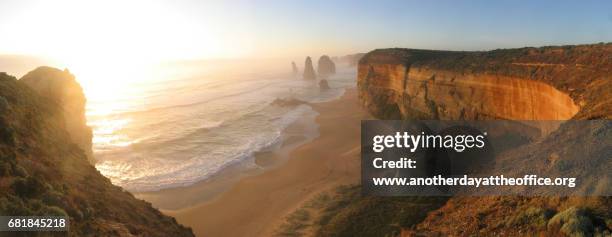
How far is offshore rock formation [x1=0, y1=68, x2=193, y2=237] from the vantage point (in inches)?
324

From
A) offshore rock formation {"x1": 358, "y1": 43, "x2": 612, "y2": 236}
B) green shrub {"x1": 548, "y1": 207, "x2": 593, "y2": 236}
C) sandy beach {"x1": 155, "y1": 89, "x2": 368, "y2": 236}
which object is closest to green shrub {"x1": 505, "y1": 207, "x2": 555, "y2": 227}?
offshore rock formation {"x1": 358, "y1": 43, "x2": 612, "y2": 236}

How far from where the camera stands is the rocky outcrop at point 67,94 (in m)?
25.2

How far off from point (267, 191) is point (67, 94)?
1847cm

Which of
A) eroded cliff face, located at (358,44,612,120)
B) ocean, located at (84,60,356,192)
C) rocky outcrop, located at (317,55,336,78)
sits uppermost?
rocky outcrop, located at (317,55,336,78)

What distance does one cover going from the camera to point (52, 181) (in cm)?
934

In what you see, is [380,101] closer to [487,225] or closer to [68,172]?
[487,225]

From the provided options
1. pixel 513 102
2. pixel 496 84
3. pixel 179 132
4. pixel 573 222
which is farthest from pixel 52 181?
pixel 179 132

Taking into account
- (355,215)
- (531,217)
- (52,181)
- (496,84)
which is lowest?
(355,215)

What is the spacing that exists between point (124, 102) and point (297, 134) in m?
37.3

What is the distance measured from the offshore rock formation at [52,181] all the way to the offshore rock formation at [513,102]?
9.33 metres

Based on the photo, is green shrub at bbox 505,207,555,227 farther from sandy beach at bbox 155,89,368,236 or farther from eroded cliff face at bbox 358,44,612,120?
sandy beach at bbox 155,89,368,236

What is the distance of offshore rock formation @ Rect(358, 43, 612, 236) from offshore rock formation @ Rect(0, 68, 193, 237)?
30.6 feet

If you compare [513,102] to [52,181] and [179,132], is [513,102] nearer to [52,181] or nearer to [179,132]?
[52,181]

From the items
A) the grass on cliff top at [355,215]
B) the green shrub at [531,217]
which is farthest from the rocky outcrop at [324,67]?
the green shrub at [531,217]
